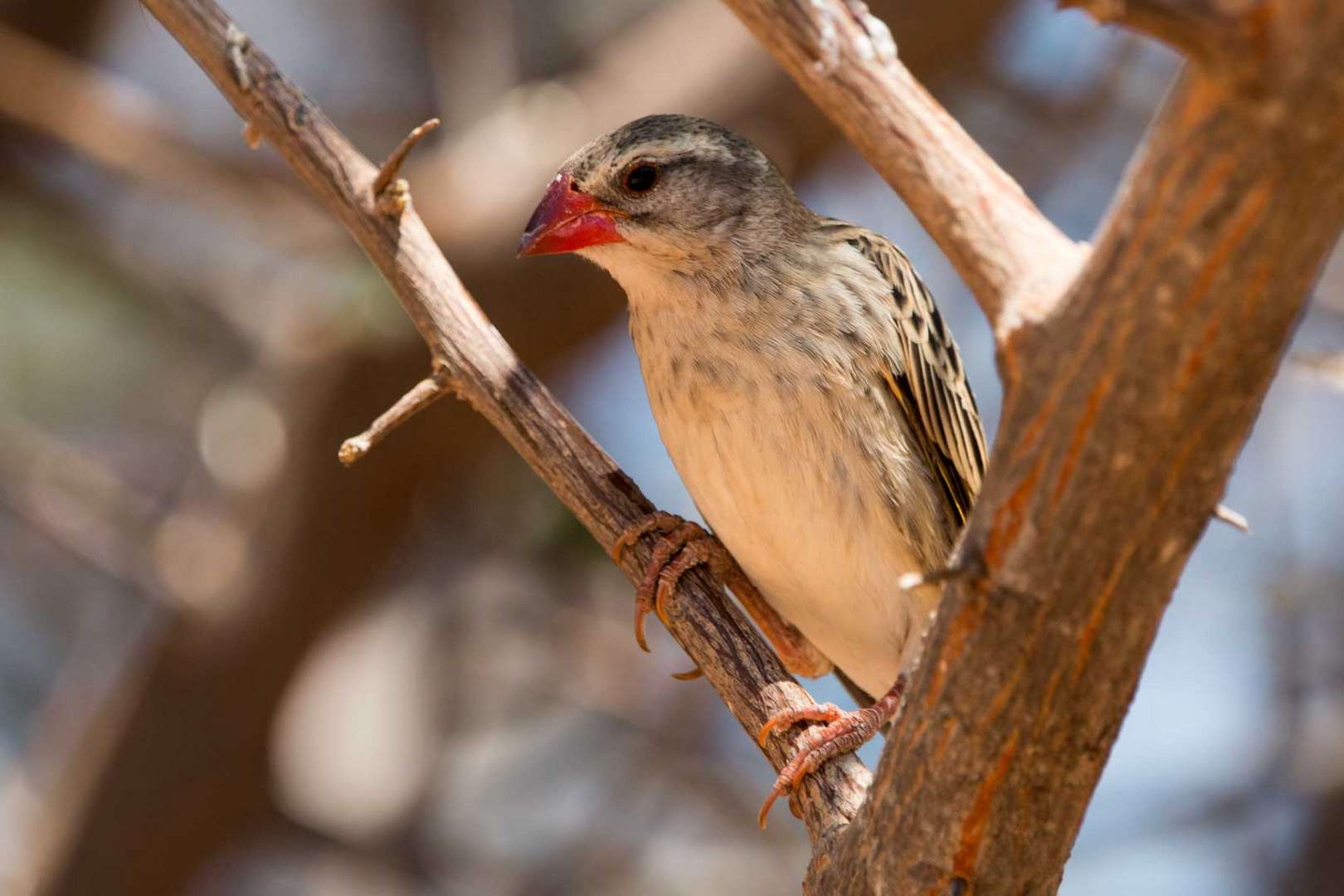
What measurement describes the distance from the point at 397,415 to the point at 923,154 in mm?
1314

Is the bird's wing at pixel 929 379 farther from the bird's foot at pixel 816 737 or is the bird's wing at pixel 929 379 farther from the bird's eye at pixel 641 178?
the bird's foot at pixel 816 737

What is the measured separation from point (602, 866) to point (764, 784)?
954 millimetres

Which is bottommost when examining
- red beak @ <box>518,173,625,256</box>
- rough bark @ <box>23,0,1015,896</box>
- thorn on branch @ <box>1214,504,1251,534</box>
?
thorn on branch @ <box>1214,504,1251,534</box>

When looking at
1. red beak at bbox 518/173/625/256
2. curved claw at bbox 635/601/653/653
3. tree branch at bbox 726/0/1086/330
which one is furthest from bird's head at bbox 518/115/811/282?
tree branch at bbox 726/0/1086/330

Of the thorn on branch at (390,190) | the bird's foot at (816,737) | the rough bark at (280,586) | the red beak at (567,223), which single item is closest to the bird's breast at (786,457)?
the red beak at (567,223)

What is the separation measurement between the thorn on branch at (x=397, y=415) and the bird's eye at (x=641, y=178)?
720 millimetres

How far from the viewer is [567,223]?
341 centimetres

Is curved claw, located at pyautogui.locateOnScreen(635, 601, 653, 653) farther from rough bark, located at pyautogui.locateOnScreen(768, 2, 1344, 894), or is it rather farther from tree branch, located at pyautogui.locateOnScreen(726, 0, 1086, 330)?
tree branch, located at pyautogui.locateOnScreen(726, 0, 1086, 330)

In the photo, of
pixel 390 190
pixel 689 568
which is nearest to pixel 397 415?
pixel 390 190

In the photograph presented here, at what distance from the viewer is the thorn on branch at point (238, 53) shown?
2850 millimetres

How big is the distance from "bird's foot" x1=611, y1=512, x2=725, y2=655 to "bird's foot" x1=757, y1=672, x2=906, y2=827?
393 millimetres

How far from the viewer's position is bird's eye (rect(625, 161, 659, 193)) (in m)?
3.46

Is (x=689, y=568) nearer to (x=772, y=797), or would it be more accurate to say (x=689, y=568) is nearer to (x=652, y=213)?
(x=772, y=797)

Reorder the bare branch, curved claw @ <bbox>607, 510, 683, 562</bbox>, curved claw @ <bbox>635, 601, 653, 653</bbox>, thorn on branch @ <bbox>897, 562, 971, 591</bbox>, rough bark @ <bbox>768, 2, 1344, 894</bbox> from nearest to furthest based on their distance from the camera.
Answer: rough bark @ <bbox>768, 2, 1344, 894</bbox> → thorn on branch @ <bbox>897, 562, 971, 591</bbox> → the bare branch → curved claw @ <bbox>607, 510, 683, 562</bbox> → curved claw @ <bbox>635, 601, 653, 653</bbox>
